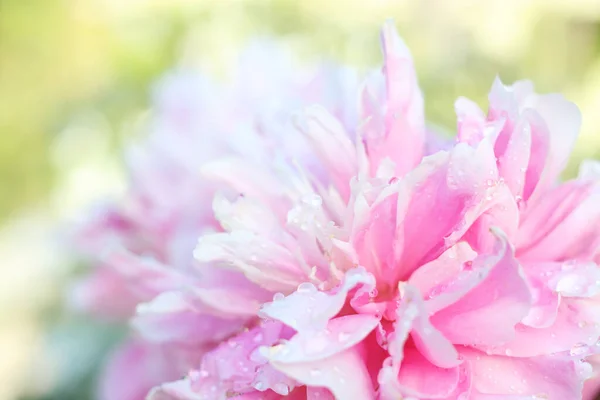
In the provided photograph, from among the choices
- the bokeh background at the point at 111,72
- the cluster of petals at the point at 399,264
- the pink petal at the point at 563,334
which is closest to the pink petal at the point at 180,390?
the cluster of petals at the point at 399,264

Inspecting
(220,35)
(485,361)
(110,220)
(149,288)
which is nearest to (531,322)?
(485,361)

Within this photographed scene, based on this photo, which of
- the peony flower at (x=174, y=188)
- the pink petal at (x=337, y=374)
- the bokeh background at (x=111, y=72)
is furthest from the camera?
the bokeh background at (x=111, y=72)

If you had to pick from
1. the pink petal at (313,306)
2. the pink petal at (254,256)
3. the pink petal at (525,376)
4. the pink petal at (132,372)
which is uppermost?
the pink petal at (254,256)

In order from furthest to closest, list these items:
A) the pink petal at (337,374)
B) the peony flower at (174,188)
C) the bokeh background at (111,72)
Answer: the bokeh background at (111,72) → the peony flower at (174,188) → the pink petal at (337,374)

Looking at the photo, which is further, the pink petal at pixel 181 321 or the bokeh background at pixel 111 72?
the bokeh background at pixel 111 72

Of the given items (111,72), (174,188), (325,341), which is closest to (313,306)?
(325,341)

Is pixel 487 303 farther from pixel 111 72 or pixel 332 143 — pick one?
pixel 111 72

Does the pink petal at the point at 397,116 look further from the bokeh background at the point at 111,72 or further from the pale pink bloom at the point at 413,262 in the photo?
the bokeh background at the point at 111,72
